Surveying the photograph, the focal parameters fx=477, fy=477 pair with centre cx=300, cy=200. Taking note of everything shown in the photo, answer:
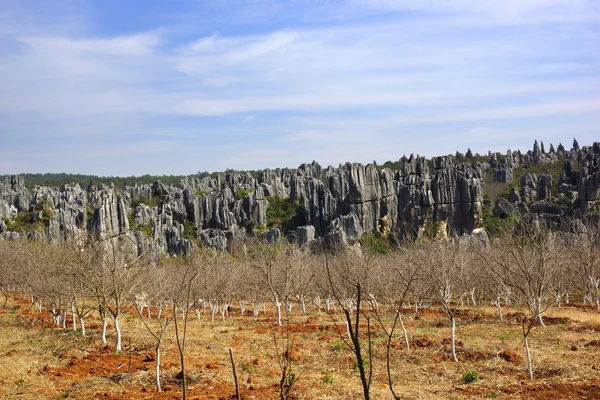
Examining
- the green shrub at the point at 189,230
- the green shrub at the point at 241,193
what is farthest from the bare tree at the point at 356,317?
the green shrub at the point at 241,193

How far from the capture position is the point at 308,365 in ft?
73.1

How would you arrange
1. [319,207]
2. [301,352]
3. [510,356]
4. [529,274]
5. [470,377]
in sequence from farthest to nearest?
[319,207] < [301,352] < [529,274] < [510,356] < [470,377]

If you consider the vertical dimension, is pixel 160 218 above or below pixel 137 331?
above

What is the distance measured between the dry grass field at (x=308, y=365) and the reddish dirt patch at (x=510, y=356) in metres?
0.02

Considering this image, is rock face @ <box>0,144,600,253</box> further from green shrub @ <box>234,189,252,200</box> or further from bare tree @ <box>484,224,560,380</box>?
bare tree @ <box>484,224,560,380</box>

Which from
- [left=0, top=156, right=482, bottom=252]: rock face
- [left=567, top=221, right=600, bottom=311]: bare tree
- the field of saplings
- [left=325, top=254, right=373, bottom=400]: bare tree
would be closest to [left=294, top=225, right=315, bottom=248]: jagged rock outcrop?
[left=0, top=156, right=482, bottom=252]: rock face

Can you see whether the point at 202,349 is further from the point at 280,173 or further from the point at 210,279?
the point at 280,173

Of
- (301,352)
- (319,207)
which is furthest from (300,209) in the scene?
(301,352)

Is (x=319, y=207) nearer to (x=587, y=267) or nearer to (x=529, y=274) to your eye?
(x=587, y=267)

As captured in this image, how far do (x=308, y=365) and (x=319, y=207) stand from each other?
90.3 meters

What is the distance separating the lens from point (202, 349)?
2544cm

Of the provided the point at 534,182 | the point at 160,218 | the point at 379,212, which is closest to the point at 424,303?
the point at 379,212

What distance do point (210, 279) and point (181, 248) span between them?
2201 inches

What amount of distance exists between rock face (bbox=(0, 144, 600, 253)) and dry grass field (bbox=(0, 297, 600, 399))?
48279mm
